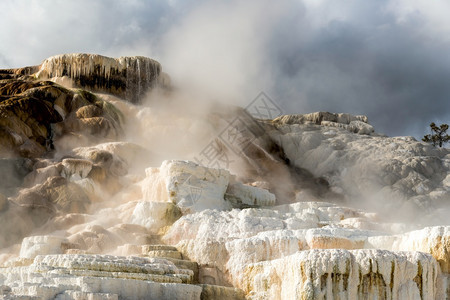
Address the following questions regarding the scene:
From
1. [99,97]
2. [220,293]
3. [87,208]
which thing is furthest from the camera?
[99,97]

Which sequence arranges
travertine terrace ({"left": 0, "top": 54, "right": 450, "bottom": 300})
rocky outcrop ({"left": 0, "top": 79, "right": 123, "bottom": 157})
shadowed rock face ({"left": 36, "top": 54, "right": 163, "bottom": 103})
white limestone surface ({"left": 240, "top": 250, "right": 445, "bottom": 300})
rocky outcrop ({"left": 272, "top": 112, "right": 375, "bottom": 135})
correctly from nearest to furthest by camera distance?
white limestone surface ({"left": 240, "top": 250, "right": 445, "bottom": 300}), travertine terrace ({"left": 0, "top": 54, "right": 450, "bottom": 300}), rocky outcrop ({"left": 0, "top": 79, "right": 123, "bottom": 157}), shadowed rock face ({"left": 36, "top": 54, "right": 163, "bottom": 103}), rocky outcrop ({"left": 272, "top": 112, "right": 375, "bottom": 135})

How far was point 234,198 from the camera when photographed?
2139 cm

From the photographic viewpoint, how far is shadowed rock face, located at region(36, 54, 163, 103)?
Result: 3106 centimetres

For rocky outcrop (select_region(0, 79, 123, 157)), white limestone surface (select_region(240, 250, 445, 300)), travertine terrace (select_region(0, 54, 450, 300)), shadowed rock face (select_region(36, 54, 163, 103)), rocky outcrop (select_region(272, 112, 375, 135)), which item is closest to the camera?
white limestone surface (select_region(240, 250, 445, 300))

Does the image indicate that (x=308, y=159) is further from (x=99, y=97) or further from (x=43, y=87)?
(x=43, y=87)

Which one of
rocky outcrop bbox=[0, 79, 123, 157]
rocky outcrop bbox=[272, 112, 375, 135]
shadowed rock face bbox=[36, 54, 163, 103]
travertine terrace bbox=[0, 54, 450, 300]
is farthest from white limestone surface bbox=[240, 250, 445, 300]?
rocky outcrop bbox=[272, 112, 375, 135]

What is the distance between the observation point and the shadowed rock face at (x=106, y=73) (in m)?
31.1

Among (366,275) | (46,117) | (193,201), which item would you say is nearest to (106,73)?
(46,117)

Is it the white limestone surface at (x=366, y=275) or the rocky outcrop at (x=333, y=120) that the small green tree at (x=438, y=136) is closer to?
the rocky outcrop at (x=333, y=120)

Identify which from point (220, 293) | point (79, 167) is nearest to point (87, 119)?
point (79, 167)

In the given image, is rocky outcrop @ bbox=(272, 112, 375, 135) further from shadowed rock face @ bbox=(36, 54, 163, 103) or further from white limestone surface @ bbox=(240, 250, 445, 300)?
white limestone surface @ bbox=(240, 250, 445, 300)

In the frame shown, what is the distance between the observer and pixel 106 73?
31438mm

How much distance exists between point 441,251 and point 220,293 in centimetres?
425

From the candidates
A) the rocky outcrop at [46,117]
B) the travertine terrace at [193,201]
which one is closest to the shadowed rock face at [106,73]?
the travertine terrace at [193,201]
